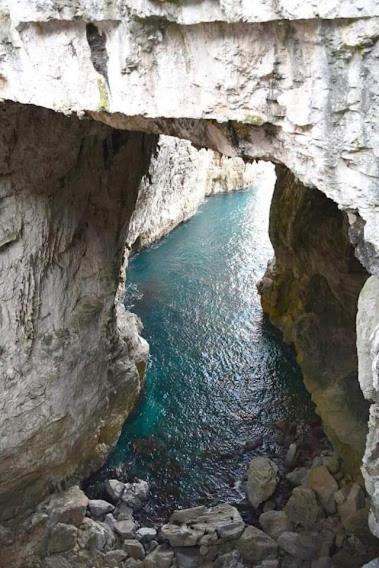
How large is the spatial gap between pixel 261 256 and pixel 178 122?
42.9 feet

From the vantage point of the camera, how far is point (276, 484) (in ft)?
28.1

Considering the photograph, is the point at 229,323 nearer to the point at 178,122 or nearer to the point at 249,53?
the point at 178,122

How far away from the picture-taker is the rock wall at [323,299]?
29.5 ft

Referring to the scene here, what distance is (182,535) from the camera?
7.59 m

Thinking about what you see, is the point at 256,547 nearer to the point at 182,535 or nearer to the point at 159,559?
the point at 182,535

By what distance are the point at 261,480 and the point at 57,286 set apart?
4554mm

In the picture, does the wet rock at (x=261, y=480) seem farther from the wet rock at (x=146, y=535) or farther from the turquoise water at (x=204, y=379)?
the wet rock at (x=146, y=535)

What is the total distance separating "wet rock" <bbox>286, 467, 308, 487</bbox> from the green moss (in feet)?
22.6

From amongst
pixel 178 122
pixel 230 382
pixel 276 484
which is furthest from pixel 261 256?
pixel 178 122

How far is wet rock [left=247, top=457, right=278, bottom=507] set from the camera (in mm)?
8406

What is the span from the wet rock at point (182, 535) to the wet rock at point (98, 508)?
96cm

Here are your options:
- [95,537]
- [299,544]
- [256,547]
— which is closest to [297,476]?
[299,544]

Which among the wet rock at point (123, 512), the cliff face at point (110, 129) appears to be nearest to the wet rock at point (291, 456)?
the wet rock at point (123, 512)

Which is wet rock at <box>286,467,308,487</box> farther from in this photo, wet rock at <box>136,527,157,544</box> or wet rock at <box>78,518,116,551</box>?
wet rock at <box>78,518,116,551</box>
